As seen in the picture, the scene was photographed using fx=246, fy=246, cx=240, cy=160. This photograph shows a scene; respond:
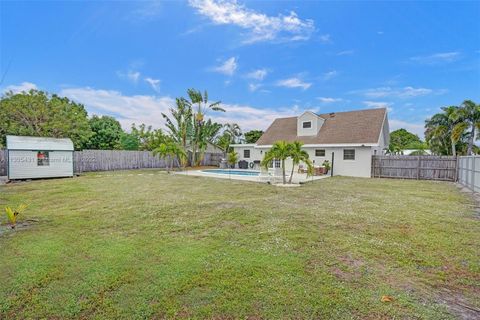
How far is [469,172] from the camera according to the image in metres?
11.6

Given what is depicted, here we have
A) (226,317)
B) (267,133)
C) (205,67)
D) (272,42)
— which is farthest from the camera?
(267,133)

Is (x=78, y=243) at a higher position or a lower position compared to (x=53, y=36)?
lower

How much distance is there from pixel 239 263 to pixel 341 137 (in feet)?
55.3

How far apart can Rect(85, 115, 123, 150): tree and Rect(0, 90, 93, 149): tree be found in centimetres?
484

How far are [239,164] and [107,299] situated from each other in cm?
2112

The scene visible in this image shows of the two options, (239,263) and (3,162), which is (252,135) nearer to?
(3,162)

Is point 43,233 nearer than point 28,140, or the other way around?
point 43,233

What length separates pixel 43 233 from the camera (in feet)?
16.1

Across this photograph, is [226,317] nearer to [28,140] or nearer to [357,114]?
[28,140]

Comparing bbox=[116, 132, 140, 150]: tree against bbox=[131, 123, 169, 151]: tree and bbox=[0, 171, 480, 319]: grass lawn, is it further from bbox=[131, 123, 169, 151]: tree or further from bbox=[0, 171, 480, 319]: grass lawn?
bbox=[0, 171, 480, 319]: grass lawn

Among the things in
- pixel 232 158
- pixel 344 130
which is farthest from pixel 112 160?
pixel 344 130

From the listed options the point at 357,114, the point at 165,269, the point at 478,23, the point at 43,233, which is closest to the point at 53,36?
the point at 43,233

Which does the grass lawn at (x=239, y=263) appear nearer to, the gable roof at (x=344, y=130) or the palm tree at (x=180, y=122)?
the gable roof at (x=344, y=130)

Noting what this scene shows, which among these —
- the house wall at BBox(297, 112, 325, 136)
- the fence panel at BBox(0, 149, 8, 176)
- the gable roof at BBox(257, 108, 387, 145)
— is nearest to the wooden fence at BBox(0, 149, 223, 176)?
the fence panel at BBox(0, 149, 8, 176)
